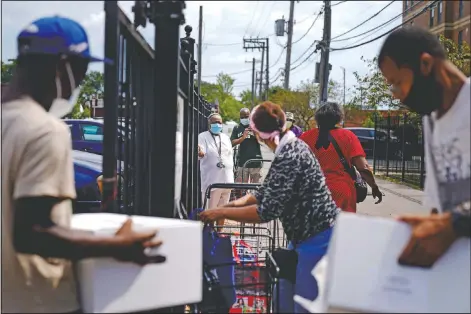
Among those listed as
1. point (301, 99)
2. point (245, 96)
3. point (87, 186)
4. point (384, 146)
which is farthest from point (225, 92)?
point (87, 186)

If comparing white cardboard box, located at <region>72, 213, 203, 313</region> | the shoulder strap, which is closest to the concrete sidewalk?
the shoulder strap

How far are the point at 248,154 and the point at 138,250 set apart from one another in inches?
348

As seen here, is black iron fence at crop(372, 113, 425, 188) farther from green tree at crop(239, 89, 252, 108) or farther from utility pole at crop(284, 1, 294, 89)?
green tree at crop(239, 89, 252, 108)

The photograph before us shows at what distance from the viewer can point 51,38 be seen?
2127mm

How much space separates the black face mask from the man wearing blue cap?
1.20 metres

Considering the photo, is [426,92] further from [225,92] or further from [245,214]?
[225,92]

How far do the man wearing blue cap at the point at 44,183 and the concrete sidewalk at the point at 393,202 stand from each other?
8923mm

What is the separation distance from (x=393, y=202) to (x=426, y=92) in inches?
468

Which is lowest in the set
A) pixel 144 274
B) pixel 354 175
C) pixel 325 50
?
pixel 144 274

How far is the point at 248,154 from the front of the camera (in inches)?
431

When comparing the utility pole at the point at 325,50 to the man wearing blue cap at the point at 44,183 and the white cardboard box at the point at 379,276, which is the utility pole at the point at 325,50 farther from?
the man wearing blue cap at the point at 44,183

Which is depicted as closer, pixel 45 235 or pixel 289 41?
pixel 45 235

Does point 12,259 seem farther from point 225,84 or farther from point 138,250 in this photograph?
point 225,84

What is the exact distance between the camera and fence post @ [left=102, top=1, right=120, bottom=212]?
228cm
